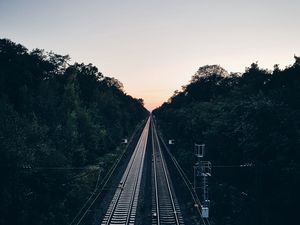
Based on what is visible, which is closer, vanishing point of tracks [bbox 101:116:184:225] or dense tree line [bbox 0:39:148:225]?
dense tree line [bbox 0:39:148:225]

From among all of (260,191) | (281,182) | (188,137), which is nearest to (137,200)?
(260,191)

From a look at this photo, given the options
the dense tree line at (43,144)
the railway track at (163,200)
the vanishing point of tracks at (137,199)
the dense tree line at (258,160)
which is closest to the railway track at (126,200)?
the vanishing point of tracks at (137,199)

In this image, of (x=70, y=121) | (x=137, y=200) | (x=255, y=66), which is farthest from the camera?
(x=255, y=66)

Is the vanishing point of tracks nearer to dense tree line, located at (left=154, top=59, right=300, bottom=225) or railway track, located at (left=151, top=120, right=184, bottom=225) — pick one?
railway track, located at (left=151, top=120, right=184, bottom=225)

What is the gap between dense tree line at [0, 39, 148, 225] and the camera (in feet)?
83.0

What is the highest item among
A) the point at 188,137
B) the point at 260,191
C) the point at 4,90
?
the point at 4,90

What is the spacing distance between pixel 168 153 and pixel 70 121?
29262mm

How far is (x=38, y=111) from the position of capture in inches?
1925

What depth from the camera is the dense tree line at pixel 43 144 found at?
25.3 m

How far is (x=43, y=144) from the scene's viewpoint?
31.9 metres

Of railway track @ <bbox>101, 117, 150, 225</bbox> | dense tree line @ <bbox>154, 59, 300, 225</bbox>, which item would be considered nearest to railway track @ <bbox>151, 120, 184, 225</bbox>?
railway track @ <bbox>101, 117, 150, 225</bbox>

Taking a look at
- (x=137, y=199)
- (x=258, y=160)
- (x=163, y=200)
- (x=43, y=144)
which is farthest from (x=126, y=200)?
(x=258, y=160)

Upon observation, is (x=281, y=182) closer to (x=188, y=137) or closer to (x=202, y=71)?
(x=188, y=137)

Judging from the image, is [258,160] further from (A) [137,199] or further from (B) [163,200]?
(A) [137,199]
